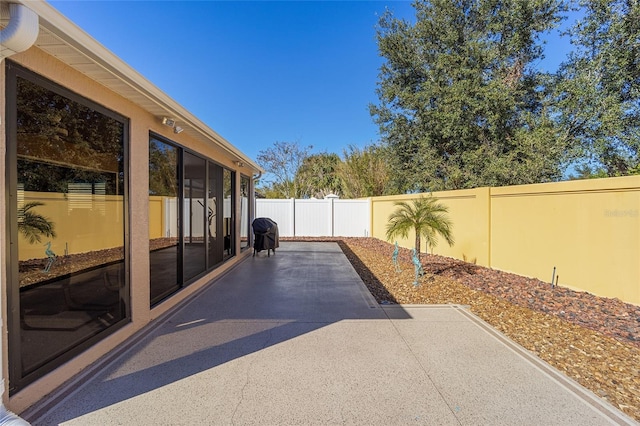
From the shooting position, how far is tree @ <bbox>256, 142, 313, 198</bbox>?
2555 cm

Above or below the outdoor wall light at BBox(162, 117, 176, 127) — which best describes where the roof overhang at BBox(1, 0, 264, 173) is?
above

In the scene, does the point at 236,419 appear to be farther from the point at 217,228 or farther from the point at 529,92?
the point at 529,92

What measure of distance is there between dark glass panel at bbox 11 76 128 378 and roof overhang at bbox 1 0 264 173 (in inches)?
12.6

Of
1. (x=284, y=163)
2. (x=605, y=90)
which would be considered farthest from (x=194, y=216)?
(x=284, y=163)

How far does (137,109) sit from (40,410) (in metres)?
3.21

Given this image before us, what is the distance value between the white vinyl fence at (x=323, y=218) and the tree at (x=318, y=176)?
428 inches

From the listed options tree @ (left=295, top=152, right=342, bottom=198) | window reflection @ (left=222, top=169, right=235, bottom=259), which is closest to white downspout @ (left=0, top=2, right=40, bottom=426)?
window reflection @ (left=222, top=169, right=235, bottom=259)

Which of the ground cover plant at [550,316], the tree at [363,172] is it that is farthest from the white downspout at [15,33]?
the tree at [363,172]

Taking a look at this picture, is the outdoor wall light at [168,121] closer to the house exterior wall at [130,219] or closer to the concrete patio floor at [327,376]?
the house exterior wall at [130,219]

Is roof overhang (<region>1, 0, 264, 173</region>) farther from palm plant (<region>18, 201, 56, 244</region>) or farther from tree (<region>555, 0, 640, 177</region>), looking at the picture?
tree (<region>555, 0, 640, 177</region>)

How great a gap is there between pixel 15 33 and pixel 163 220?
10.6 feet

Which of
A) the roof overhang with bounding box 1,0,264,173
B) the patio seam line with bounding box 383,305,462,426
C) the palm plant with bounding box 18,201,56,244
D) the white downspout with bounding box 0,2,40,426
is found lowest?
the patio seam line with bounding box 383,305,462,426

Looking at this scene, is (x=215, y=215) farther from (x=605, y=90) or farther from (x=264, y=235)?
(x=605, y=90)

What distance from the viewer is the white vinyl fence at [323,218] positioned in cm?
1487
